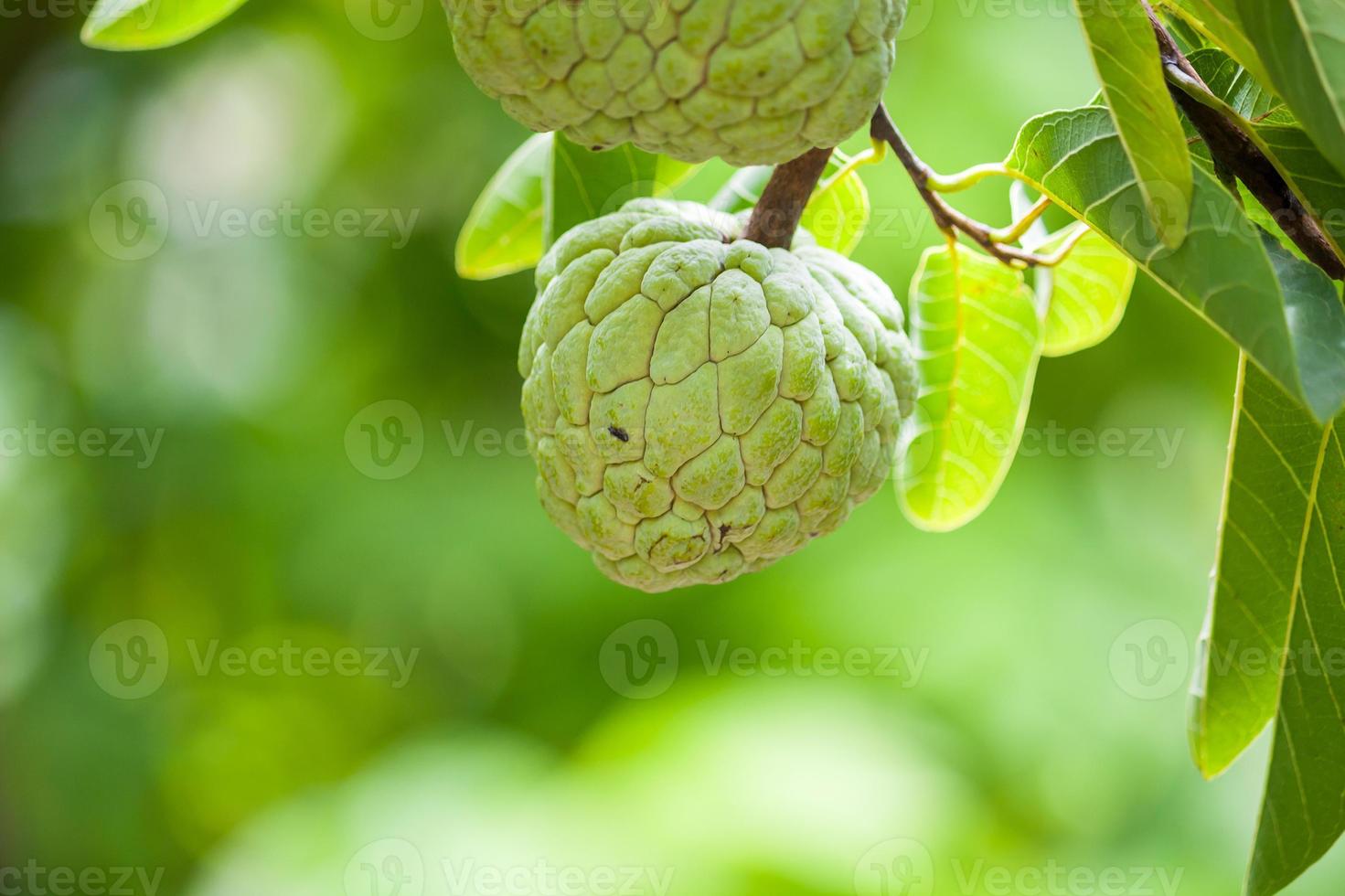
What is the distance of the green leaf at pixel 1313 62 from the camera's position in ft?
2.25

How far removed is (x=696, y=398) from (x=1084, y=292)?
0.80 metres

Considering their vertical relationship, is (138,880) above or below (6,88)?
below

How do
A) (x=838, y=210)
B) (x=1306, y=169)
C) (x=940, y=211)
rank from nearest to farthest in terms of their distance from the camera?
(x=1306, y=169)
(x=940, y=211)
(x=838, y=210)

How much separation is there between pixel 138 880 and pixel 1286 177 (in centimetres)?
481

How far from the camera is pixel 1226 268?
2.48 ft

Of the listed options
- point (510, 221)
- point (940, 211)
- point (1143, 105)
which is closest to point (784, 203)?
point (940, 211)

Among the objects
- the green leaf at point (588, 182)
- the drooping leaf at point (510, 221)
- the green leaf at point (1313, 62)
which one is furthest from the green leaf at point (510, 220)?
the green leaf at point (1313, 62)

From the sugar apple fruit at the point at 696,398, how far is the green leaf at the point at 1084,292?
540 mm

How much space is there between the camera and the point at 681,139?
81cm

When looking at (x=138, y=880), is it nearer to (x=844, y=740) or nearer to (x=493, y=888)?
(x=493, y=888)

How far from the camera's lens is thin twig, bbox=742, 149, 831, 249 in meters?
1.04

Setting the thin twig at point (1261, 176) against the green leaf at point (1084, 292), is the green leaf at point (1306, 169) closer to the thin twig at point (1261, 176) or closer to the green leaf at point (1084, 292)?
the thin twig at point (1261, 176)

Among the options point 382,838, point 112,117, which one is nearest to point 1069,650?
point 382,838

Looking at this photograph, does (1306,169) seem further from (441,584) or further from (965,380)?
(441,584)
